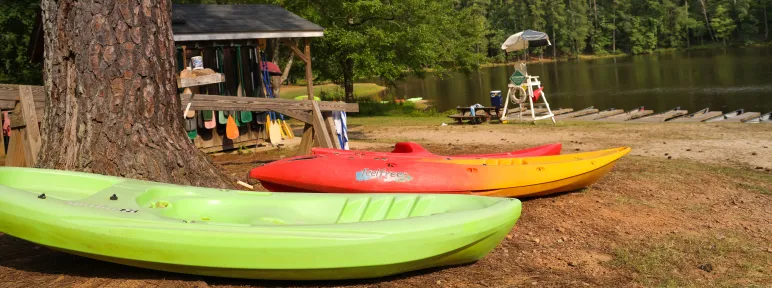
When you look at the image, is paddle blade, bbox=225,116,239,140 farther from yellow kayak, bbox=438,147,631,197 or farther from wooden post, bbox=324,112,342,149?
yellow kayak, bbox=438,147,631,197

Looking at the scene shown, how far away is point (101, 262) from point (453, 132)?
43.7 ft

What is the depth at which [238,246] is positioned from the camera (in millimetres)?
4703

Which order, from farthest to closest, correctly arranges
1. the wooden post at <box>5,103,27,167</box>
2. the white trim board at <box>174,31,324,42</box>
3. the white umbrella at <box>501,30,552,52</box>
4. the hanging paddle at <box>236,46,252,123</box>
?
the white umbrella at <box>501,30,552,52</box>
the hanging paddle at <box>236,46,252,123</box>
the white trim board at <box>174,31,324,42</box>
the wooden post at <box>5,103,27,167</box>

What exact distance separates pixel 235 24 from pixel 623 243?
9.31 meters

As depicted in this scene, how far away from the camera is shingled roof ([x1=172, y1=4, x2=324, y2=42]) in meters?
13.0

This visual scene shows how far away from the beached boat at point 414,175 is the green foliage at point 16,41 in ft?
64.3

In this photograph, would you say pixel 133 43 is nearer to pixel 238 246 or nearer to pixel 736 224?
pixel 238 246

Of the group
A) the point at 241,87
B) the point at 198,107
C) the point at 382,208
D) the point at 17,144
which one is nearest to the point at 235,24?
the point at 241,87

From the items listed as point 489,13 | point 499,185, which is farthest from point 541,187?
point 489,13

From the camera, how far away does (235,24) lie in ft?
45.1

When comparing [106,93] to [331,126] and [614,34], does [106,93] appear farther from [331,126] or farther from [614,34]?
[614,34]

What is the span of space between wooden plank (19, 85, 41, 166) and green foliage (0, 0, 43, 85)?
16830 mm

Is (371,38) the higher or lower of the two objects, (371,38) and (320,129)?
the higher

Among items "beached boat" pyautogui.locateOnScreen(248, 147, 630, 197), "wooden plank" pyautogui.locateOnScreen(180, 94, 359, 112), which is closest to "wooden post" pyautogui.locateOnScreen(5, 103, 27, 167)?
"wooden plank" pyautogui.locateOnScreen(180, 94, 359, 112)
